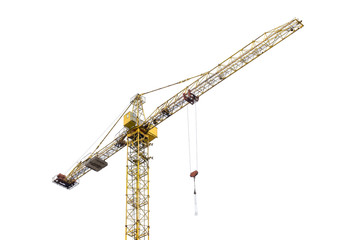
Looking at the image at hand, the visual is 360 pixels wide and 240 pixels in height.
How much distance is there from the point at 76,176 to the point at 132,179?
43.2ft

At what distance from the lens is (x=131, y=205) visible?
41.8 metres

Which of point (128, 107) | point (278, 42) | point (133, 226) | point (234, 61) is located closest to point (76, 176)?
point (128, 107)

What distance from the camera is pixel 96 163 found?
4950cm

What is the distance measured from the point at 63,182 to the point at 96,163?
7545 millimetres

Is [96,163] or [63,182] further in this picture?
[63,182]

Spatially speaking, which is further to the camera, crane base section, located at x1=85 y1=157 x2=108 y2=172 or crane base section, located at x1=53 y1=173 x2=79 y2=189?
crane base section, located at x1=53 y1=173 x2=79 y2=189

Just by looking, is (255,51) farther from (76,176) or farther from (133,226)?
(76,176)

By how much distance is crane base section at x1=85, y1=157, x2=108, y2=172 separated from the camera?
4916 centimetres

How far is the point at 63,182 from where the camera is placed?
54.3 m

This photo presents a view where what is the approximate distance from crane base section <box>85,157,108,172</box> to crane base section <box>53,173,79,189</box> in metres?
5.64

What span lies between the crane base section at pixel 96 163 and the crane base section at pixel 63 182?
5639 millimetres

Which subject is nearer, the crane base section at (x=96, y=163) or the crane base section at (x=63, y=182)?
the crane base section at (x=96, y=163)

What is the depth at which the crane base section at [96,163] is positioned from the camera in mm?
49156

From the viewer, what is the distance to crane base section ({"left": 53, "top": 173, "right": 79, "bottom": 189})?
53750 mm
